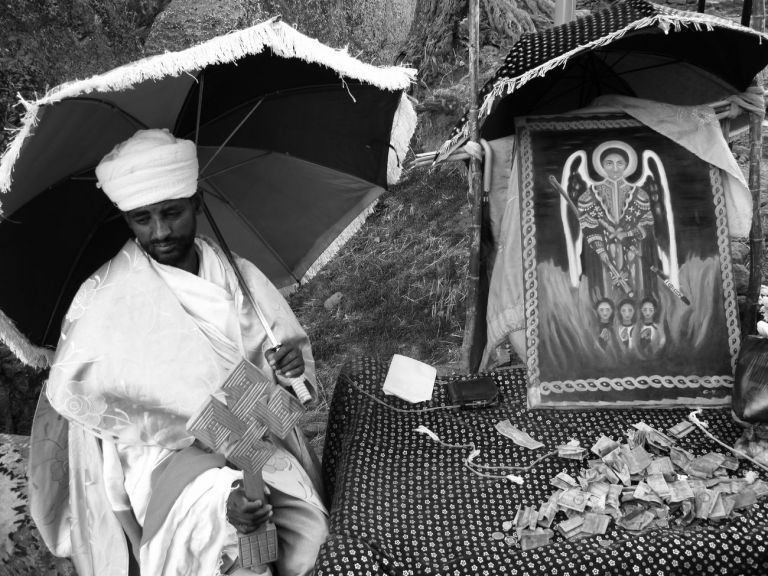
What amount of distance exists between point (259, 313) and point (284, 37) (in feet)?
3.30

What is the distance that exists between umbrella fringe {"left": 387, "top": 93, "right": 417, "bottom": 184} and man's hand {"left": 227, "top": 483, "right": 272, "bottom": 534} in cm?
154

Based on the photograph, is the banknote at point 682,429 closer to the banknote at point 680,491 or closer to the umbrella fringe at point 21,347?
the banknote at point 680,491

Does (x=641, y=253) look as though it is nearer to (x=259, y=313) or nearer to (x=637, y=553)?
(x=637, y=553)

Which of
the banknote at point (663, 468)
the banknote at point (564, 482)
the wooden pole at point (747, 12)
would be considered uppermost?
the wooden pole at point (747, 12)

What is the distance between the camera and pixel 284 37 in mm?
2275

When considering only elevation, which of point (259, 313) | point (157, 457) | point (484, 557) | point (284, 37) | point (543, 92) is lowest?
point (484, 557)

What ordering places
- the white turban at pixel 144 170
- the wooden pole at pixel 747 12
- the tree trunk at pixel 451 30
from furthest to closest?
the tree trunk at pixel 451 30, the wooden pole at pixel 747 12, the white turban at pixel 144 170

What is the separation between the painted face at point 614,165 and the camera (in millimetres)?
3520

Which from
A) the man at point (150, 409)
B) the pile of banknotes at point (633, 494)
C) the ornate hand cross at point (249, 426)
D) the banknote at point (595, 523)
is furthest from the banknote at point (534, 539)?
the ornate hand cross at point (249, 426)

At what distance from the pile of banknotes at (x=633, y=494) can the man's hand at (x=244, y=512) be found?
848 mm

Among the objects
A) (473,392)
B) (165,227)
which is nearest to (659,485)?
(473,392)

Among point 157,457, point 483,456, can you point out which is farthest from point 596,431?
point 157,457

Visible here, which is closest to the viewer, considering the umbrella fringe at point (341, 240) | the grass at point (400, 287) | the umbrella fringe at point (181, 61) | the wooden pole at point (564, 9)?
the umbrella fringe at point (181, 61)

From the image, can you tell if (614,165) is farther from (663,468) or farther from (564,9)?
(564,9)
